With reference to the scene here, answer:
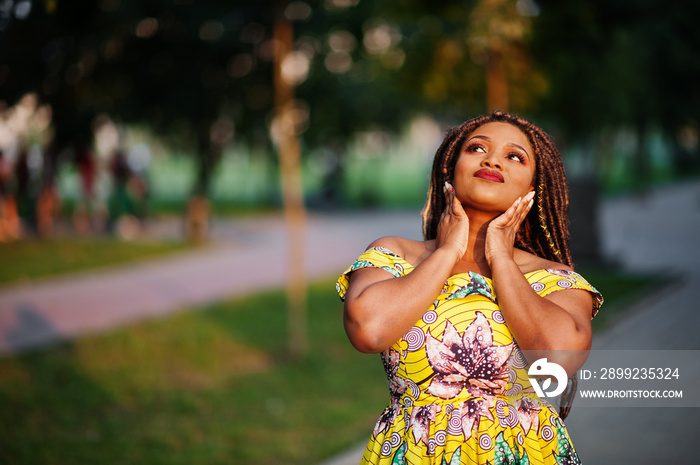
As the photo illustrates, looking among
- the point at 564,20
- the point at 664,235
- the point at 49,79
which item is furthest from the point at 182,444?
the point at 664,235

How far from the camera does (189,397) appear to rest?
20.3ft

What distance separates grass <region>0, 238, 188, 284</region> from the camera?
12.1m

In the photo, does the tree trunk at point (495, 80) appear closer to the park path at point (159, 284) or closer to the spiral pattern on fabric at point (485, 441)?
the park path at point (159, 284)

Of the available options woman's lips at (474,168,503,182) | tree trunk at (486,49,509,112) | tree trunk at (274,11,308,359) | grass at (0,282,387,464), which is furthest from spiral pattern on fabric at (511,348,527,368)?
tree trunk at (486,49,509,112)

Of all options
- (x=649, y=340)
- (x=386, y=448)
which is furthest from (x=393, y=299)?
(x=649, y=340)

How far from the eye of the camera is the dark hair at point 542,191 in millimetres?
2324

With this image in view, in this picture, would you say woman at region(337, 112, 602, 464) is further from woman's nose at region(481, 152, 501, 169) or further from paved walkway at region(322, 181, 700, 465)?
paved walkway at region(322, 181, 700, 465)

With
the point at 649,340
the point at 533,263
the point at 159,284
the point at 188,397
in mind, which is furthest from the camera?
the point at 159,284

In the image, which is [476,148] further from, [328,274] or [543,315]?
[328,274]

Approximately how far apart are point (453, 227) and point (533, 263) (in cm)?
31

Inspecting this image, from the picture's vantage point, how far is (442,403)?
6.86 ft

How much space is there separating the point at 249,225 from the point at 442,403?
19612 mm

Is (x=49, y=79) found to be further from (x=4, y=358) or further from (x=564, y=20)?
(x=564, y=20)

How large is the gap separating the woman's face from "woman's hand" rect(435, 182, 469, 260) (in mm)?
32
